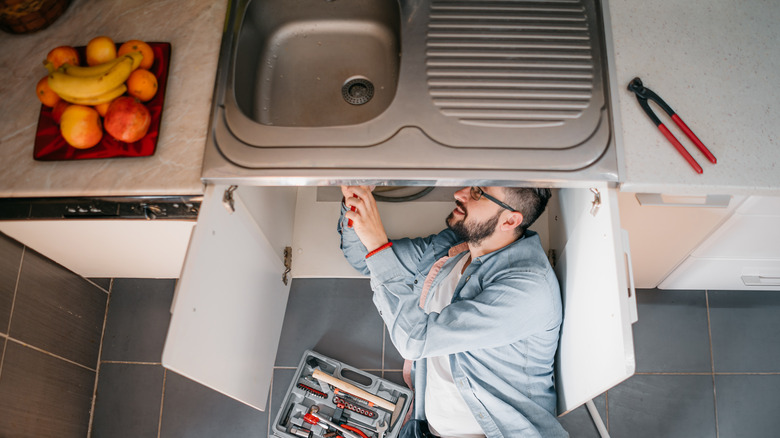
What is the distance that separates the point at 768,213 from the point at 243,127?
1.22 metres

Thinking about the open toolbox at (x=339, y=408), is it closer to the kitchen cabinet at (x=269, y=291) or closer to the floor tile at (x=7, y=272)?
the kitchen cabinet at (x=269, y=291)

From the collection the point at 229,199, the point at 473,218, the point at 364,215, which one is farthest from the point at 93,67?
the point at 473,218

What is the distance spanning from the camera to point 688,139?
3.53 ft

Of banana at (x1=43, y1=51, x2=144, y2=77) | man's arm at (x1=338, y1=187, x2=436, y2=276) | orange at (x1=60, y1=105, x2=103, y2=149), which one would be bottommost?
man's arm at (x1=338, y1=187, x2=436, y2=276)

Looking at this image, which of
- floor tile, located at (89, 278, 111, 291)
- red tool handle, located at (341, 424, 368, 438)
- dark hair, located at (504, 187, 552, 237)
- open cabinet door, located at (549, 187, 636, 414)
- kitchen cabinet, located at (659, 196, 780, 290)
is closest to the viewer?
open cabinet door, located at (549, 187, 636, 414)

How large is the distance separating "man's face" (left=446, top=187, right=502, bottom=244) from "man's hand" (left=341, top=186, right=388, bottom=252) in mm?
214

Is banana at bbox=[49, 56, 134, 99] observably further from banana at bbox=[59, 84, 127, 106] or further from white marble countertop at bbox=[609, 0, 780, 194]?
white marble countertop at bbox=[609, 0, 780, 194]

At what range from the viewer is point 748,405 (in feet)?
5.98

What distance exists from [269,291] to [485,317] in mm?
→ 694

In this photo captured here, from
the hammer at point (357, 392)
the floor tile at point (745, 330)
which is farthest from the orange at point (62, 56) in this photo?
the floor tile at point (745, 330)

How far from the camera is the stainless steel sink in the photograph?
1054 millimetres

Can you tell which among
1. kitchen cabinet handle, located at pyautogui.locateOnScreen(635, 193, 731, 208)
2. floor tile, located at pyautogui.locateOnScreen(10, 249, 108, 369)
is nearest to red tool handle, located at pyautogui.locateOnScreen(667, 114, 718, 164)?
kitchen cabinet handle, located at pyautogui.locateOnScreen(635, 193, 731, 208)

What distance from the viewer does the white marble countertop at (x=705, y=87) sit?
3.47ft

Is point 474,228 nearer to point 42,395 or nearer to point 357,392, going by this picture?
point 357,392
